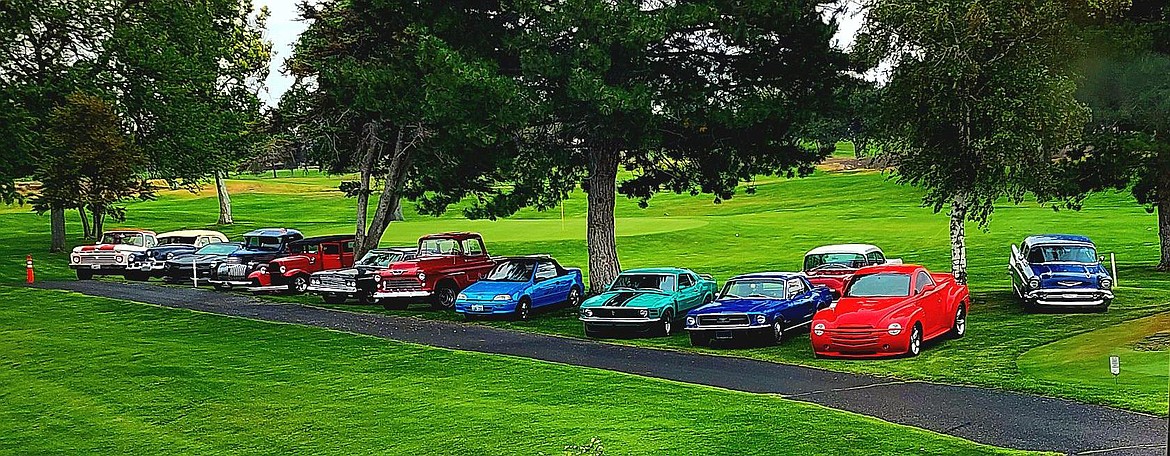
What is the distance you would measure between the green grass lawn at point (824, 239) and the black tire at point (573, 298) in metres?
0.66

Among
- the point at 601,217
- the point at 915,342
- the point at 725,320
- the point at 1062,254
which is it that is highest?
the point at 601,217

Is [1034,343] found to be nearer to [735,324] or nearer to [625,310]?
[735,324]

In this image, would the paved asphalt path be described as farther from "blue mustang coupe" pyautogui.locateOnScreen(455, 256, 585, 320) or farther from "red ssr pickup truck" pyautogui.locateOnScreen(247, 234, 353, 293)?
"red ssr pickup truck" pyautogui.locateOnScreen(247, 234, 353, 293)

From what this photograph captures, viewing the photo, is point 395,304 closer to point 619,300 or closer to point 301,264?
point 301,264

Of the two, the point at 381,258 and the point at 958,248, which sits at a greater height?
the point at 381,258

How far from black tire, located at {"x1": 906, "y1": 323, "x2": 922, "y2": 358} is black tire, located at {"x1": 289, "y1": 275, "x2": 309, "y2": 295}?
65.6 ft

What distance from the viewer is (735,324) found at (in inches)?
841

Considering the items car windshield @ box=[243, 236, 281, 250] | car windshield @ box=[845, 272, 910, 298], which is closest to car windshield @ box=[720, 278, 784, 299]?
car windshield @ box=[845, 272, 910, 298]

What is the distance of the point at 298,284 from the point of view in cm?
3406

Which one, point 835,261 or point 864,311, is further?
point 835,261

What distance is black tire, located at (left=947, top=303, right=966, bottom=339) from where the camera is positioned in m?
21.6

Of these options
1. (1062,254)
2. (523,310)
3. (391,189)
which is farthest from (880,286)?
(391,189)

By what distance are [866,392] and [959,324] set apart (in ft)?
22.0

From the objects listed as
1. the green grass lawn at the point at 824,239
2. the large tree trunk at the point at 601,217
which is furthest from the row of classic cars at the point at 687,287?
the large tree trunk at the point at 601,217
